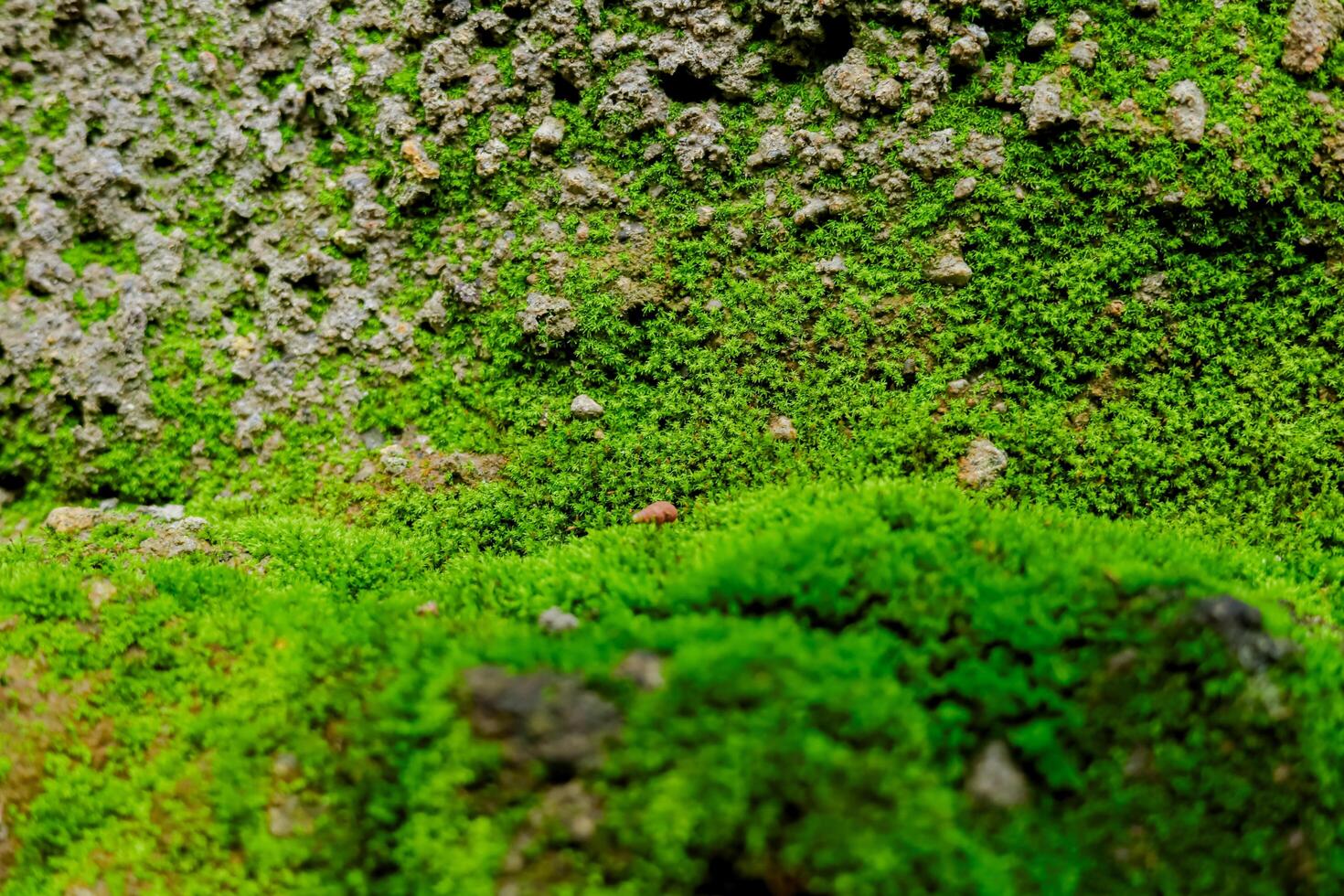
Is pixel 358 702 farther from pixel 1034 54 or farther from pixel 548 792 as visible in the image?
pixel 1034 54

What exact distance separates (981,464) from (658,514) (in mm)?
2168

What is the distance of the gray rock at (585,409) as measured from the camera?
5793mm

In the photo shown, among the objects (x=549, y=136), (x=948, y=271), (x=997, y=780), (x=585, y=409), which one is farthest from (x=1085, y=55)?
(x=997, y=780)

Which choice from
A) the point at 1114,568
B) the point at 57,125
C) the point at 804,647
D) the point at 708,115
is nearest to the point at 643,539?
the point at 804,647

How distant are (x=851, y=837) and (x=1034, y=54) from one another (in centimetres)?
572

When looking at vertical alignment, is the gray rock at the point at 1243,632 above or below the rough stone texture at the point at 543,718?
above

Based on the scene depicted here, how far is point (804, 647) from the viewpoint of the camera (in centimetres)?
336

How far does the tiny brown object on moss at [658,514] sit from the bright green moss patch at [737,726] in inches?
21.0

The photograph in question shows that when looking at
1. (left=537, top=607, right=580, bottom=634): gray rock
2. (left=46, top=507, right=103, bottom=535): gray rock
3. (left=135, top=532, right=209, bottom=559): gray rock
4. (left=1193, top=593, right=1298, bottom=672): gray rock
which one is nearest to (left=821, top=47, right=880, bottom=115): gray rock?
(left=1193, top=593, right=1298, bottom=672): gray rock

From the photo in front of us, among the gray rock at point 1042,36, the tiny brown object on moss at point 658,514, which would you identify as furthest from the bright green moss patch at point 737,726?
the gray rock at point 1042,36

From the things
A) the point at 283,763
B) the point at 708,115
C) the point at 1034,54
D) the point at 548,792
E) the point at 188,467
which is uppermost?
the point at 1034,54

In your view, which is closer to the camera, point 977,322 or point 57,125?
point 977,322

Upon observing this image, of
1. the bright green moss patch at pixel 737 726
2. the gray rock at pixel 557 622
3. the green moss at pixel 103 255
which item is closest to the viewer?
the bright green moss patch at pixel 737 726

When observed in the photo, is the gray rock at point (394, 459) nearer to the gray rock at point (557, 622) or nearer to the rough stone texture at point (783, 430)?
the gray rock at point (557, 622)
